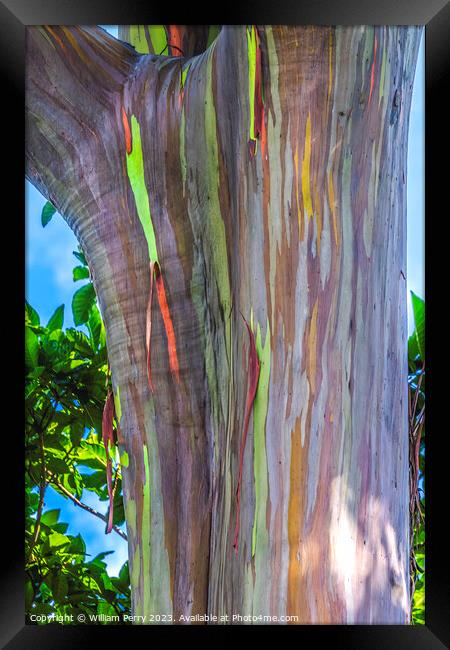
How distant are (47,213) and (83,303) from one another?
0.68ft

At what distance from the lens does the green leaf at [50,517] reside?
1127 millimetres

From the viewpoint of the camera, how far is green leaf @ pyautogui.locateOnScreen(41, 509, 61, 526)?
1127 millimetres

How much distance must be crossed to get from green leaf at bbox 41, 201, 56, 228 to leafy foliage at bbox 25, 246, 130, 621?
0.11 meters

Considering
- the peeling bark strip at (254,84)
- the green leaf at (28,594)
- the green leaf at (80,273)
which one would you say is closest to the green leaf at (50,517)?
the green leaf at (28,594)

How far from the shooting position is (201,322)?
44.9 inches

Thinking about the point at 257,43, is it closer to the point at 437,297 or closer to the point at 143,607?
the point at 437,297

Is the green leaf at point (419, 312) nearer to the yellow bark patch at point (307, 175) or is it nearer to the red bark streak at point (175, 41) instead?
the yellow bark patch at point (307, 175)

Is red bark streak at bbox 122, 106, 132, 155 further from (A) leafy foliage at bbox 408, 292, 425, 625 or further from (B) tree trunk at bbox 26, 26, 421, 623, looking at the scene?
(A) leafy foliage at bbox 408, 292, 425, 625

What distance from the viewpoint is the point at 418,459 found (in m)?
1.06

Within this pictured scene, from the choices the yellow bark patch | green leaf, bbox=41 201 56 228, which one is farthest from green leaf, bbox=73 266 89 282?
the yellow bark patch

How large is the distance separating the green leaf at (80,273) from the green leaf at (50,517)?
0.48m

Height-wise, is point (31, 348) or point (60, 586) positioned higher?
point (31, 348)

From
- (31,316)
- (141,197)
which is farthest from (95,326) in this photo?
(141,197)

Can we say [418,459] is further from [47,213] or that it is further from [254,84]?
[47,213]
